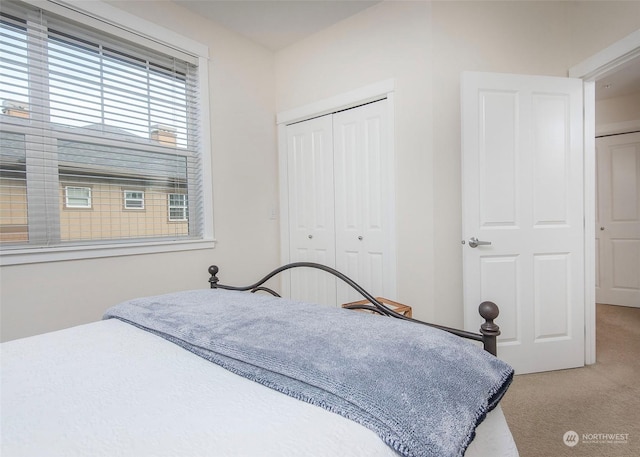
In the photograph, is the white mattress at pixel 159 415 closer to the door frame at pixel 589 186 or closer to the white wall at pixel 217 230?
the white wall at pixel 217 230

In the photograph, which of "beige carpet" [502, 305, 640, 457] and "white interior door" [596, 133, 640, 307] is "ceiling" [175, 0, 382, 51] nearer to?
"beige carpet" [502, 305, 640, 457]

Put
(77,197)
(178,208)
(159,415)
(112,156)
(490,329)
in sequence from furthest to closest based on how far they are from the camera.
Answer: (178,208) < (112,156) < (77,197) < (490,329) < (159,415)

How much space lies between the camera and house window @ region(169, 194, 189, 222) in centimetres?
243

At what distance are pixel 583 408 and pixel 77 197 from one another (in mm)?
3093

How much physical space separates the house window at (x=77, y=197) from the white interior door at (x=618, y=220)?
208 inches

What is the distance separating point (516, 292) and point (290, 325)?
1.86 metres

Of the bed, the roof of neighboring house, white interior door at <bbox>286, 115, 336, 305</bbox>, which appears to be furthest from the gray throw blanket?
white interior door at <bbox>286, 115, 336, 305</bbox>

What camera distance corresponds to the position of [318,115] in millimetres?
2865

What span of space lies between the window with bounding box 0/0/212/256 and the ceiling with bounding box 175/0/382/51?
315mm

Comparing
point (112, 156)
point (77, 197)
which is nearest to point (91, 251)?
point (77, 197)

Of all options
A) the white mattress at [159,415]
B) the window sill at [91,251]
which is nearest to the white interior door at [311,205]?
the window sill at [91,251]

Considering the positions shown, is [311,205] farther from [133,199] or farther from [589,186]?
[589,186]

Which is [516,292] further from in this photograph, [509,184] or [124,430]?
[124,430]

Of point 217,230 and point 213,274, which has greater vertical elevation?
point 217,230
